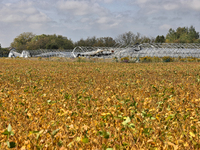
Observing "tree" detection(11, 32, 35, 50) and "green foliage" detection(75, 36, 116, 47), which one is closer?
"green foliage" detection(75, 36, 116, 47)

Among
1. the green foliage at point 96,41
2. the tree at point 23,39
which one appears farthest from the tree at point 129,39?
the tree at point 23,39

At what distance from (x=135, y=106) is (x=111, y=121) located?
42.1 inches

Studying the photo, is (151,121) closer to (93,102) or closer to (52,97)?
(93,102)

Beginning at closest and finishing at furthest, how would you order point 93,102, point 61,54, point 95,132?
point 95,132
point 93,102
point 61,54

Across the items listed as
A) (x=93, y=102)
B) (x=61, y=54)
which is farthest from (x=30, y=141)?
(x=61, y=54)

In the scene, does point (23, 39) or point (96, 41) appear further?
point (23, 39)

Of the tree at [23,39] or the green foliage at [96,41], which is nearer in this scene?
the green foliage at [96,41]

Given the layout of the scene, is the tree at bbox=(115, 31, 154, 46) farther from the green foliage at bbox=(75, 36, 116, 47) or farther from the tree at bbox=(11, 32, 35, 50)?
the tree at bbox=(11, 32, 35, 50)

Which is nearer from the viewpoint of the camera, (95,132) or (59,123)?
(95,132)

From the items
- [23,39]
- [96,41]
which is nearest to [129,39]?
[96,41]

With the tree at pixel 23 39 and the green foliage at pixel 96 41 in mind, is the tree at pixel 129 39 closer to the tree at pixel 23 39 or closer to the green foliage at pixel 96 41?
the green foliage at pixel 96 41

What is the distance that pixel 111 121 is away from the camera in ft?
13.7

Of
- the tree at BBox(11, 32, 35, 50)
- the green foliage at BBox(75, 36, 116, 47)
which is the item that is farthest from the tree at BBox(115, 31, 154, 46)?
the tree at BBox(11, 32, 35, 50)

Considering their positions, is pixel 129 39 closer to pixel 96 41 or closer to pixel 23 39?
pixel 96 41
